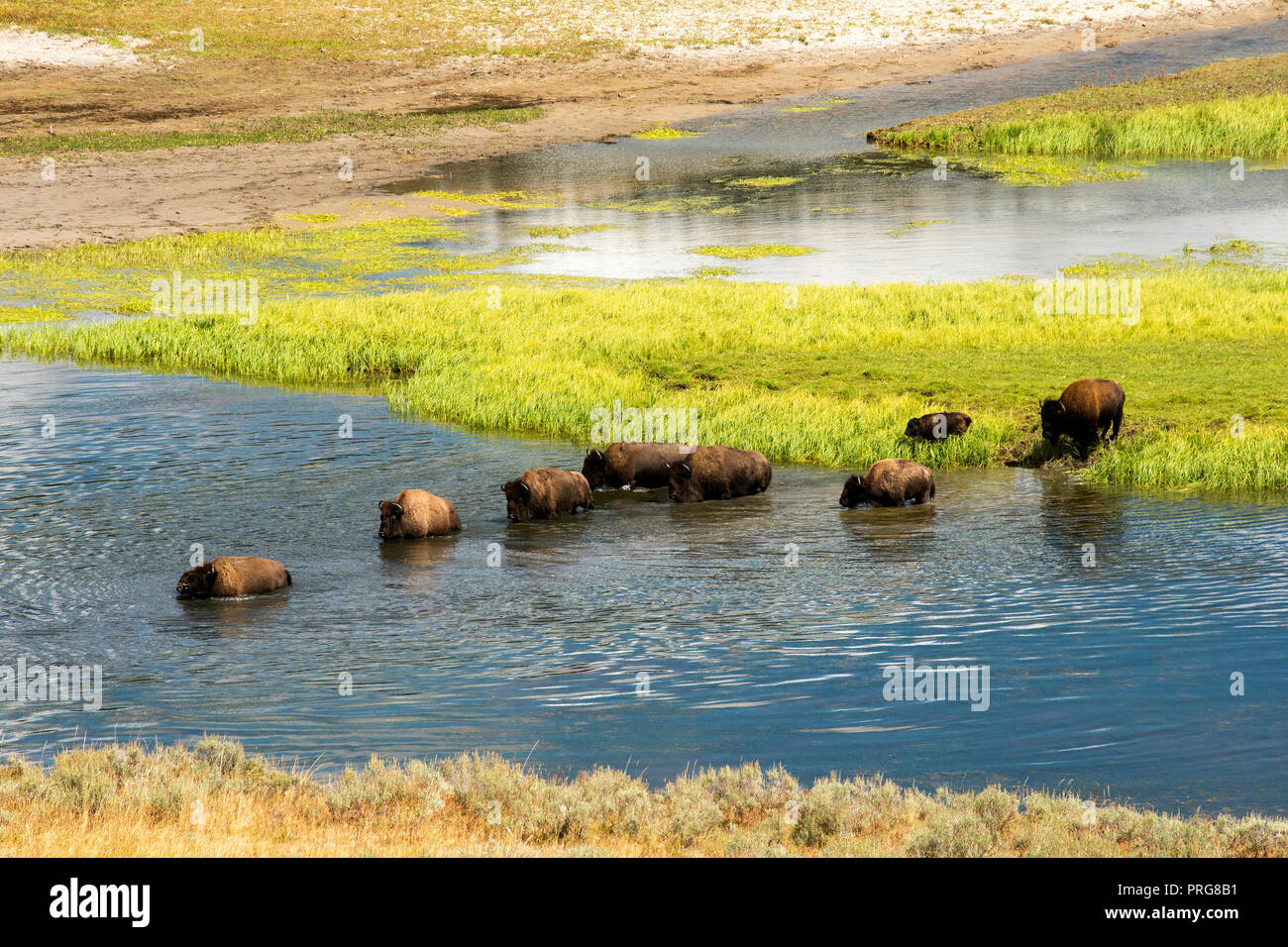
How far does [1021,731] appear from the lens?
1263 cm

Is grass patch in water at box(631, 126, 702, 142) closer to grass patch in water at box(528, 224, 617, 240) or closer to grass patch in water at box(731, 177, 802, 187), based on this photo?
grass patch in water at box(731, 177, 802, 187)

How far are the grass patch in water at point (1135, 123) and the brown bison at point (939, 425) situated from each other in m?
48.7

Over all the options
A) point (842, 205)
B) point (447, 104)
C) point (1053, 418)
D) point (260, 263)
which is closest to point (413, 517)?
point (1053, 418)

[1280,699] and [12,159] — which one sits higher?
[12,159]

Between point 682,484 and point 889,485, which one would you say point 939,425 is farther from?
point 682,484

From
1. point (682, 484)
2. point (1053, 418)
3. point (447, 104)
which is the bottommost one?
point (682, 484)

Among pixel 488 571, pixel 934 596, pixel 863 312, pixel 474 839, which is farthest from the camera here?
pixel 863 312

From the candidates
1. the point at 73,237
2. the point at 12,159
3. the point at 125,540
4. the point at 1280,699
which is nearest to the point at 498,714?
the point at 1280,699

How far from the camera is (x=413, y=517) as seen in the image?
2003 centimetres

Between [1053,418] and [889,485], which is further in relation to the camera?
[1053,418]

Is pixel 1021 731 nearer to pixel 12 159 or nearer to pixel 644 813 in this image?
pixel 644 813

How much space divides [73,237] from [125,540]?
33.8m

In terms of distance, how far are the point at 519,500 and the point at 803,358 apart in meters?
12.0

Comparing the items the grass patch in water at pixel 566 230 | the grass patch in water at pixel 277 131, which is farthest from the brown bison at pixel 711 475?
the grass patch in water at pixel 277 131
